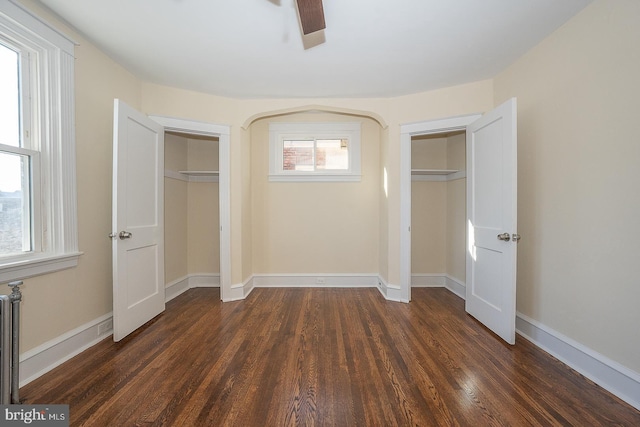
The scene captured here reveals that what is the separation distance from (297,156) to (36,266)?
9.47 feet

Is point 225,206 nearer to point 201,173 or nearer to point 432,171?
point 201,173

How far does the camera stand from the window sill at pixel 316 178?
3.81m

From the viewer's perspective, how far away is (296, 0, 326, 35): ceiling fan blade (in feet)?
4.62

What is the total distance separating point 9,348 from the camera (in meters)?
1.41

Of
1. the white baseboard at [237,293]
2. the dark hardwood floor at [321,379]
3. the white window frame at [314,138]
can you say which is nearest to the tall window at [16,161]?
the dark hardwood floor at [321,379]

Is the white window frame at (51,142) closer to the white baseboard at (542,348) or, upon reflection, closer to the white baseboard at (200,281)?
the white baseboard at (542,348)

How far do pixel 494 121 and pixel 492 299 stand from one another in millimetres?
1650

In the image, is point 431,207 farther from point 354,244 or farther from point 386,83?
point 386,83

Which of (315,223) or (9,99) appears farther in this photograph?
(315,223)

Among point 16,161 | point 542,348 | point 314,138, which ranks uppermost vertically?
point 314,138

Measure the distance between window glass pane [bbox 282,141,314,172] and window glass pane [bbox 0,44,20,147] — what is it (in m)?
2.58

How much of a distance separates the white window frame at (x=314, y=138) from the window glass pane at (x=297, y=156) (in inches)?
2.3

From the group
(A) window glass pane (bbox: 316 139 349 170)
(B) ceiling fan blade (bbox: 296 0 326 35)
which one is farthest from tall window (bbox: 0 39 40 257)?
(A) window glass pane (bbox: 316 139 349 170)

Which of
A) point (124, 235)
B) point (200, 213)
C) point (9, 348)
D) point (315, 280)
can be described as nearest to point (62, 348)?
point (9, 348)
